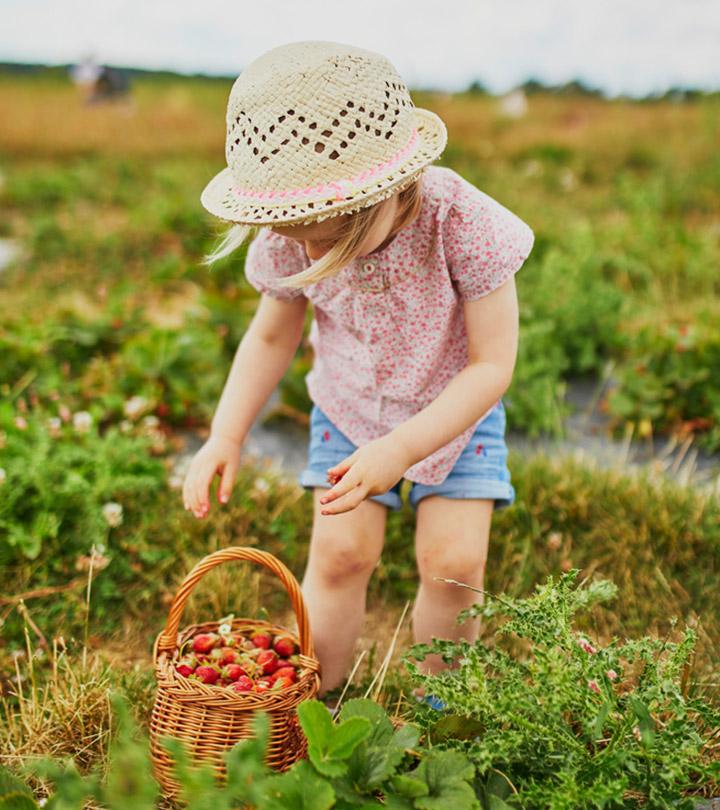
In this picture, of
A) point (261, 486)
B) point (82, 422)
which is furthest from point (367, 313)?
point (82, 422)

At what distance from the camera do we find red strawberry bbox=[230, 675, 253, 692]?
1.87 meters

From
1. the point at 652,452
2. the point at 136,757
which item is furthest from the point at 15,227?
the point at 136,757

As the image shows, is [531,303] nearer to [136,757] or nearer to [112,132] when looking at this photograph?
[136,757]

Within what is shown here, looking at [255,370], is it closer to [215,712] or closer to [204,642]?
[204,642]

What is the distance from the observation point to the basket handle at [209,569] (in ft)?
6.15

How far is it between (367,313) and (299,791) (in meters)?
1.13

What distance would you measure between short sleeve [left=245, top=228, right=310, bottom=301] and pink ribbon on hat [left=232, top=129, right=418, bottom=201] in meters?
0.41

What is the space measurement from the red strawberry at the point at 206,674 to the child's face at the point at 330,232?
922 mm

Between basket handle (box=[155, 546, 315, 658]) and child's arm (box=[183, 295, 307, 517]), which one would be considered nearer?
basket handle (box=[155, 546, 315, 658])

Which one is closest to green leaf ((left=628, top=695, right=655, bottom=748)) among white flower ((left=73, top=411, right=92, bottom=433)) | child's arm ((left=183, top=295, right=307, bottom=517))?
child's arm ((left=183, top=295, right=307, bottom=517))

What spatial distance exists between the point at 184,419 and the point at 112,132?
30.3 feet

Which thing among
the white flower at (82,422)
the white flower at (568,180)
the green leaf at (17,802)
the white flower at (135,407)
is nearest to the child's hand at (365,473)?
the green leaf at (17,802)

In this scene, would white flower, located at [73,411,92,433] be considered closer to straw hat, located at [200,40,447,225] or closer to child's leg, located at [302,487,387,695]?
child's leg, located at [302,487,387,695]

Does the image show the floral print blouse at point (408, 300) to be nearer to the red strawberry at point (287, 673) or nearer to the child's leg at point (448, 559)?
the child's leg at point (448, 559)
